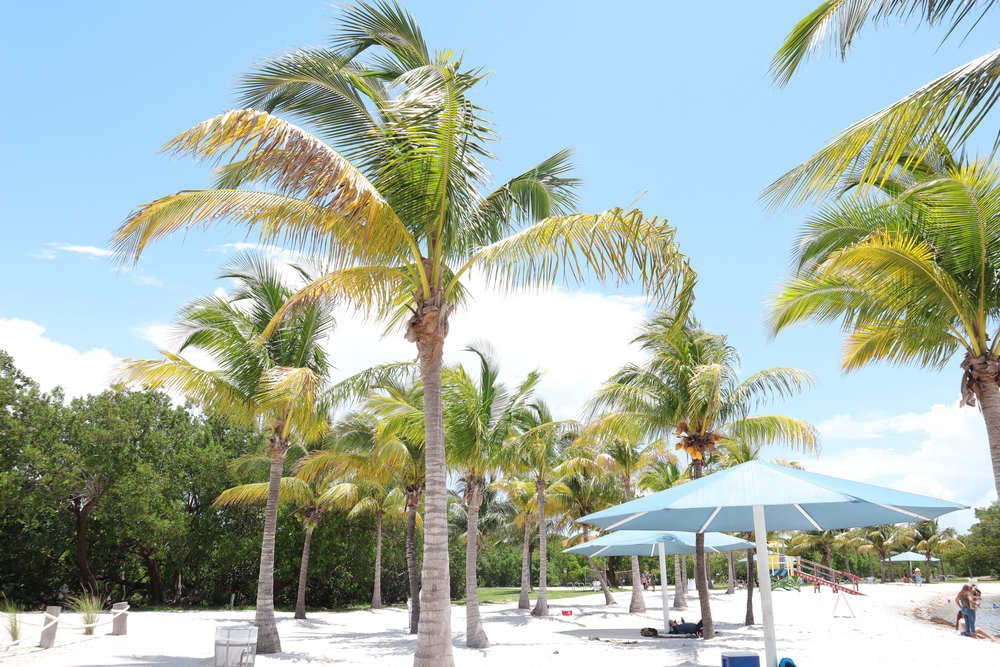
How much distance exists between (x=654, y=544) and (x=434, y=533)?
9.13m

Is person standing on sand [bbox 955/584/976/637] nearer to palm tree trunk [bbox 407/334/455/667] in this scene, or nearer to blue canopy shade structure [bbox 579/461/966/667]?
blue canopy shade structure [bbox 579/461/966/667]

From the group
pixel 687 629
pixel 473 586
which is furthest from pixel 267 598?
pixel 687 629

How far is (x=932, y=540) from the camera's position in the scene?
55.8m

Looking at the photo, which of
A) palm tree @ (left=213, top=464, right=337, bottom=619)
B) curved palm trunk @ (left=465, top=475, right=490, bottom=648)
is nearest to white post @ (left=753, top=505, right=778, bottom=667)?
curved palm trunk @ (left=465, top=475, right=490, bottom=648)

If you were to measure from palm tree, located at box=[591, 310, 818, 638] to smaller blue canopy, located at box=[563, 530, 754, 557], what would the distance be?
1.69 ft

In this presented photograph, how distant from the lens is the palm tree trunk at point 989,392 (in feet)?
24.6

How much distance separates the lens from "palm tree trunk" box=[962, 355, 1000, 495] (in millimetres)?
7484

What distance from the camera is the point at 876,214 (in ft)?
29.2

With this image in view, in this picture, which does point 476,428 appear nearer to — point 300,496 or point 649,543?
point 649,543

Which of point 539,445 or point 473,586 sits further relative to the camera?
point 539,445

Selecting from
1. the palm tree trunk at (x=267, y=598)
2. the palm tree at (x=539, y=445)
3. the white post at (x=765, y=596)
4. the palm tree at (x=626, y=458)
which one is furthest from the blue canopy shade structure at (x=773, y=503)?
the palm tree at (x=626, y=458)

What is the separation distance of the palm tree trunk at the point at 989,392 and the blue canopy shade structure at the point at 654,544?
7.04m

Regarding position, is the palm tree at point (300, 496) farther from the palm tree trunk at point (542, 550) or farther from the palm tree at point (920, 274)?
the palm tree at point (920, 274)

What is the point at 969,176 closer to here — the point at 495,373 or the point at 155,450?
the point at 495,373
